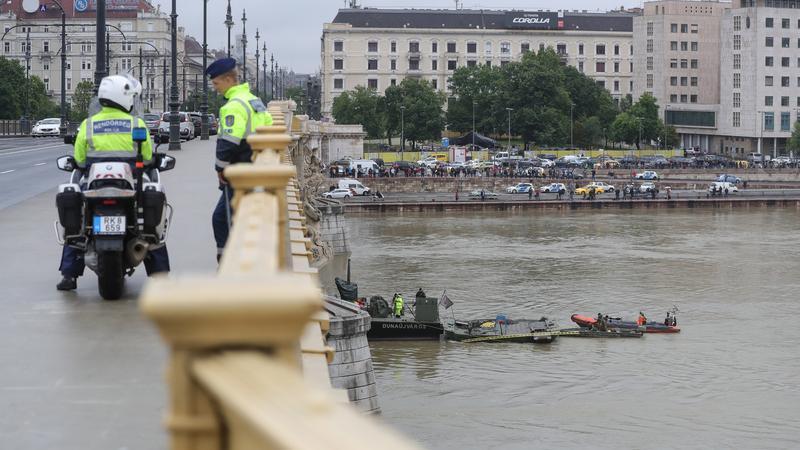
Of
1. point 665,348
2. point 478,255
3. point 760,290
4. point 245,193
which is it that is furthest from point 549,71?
point 245,193

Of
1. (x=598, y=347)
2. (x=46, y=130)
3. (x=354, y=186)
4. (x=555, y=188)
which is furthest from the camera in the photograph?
(x=555, y=188)

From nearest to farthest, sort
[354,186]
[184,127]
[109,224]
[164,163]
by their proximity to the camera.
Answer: [109,224]
[164,163]
[184,127]
[354,186]

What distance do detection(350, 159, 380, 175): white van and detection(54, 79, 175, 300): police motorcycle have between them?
79940 mm

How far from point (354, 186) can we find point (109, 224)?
246ft

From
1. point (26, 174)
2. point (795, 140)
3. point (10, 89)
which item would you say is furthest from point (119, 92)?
point (795, 140)

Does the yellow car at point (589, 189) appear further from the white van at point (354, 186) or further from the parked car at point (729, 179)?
the white van at point (354, 186)

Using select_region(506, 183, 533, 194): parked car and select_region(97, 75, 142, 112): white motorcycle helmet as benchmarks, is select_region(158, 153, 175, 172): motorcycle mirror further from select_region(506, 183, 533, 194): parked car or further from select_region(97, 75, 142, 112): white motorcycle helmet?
select_region(506, 183, 533, 194): parked car

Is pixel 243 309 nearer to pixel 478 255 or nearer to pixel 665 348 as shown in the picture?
pixel 665 348

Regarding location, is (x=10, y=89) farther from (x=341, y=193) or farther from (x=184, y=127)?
(x=184, y=127)

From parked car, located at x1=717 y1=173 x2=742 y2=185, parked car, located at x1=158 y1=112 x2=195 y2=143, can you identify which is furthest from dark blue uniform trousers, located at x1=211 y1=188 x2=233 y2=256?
parked car, located at x1=717 y1=173 x2=742 y2=185

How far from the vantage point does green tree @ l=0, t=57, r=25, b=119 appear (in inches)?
3152

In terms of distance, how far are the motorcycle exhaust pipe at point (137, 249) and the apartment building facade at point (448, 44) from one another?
Result: 378ft

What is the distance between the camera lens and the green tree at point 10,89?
3152 inches

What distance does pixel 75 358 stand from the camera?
8273 mm
